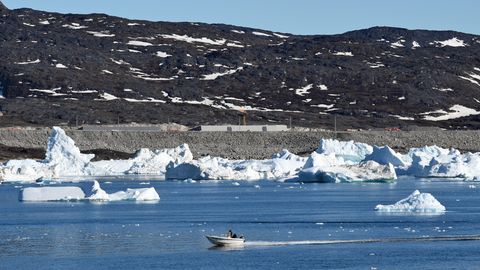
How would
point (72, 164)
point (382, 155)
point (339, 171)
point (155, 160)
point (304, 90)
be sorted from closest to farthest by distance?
point (339, 171)
point (382, 155)
point (72, 164)
point (155, 160)
point (304, 90)

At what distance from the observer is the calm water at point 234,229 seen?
116 feet

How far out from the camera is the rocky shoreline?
11388cm

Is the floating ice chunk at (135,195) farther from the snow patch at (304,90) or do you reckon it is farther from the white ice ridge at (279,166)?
the snow patch at (304,90)

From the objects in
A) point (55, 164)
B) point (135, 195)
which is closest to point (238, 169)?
point (55, 164)

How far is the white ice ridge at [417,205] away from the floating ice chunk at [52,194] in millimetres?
15747

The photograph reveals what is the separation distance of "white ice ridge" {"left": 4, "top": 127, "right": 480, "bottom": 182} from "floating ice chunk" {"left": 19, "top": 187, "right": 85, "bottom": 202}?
725 inches

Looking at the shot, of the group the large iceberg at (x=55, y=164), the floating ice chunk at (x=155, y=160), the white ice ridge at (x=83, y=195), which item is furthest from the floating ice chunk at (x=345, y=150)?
the white ice ridge at (x=83, y=195)

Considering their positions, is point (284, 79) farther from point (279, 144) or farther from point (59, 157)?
point (59, 157)

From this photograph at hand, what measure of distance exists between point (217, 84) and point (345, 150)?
3217 inches

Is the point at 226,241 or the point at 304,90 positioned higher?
the point at 304,90

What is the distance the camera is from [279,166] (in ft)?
293

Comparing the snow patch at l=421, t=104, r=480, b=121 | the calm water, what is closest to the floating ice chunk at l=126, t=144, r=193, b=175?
the calm water

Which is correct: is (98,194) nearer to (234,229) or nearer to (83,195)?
(83,195)

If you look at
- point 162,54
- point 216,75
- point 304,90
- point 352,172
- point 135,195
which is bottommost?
point 135,195
